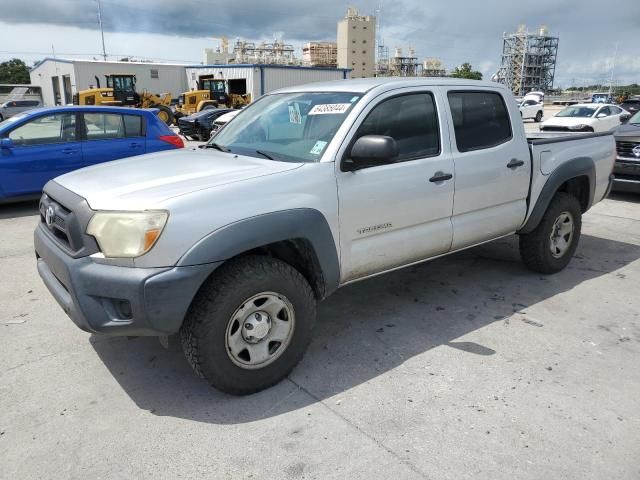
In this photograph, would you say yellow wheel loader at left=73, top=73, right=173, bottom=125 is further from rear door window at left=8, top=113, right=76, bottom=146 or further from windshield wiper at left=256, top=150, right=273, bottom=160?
windshield wiper at left=256, top=150, right=273, bottom=160

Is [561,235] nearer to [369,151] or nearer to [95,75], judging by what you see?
[369,151]

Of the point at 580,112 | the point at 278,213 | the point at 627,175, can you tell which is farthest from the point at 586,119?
the point at 278,213

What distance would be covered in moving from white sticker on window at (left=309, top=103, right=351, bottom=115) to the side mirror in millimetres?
315

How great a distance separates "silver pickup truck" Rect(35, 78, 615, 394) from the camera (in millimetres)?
2596

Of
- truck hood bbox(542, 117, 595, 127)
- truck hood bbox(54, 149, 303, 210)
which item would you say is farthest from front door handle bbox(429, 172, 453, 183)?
truck hood bbox(542, 117, 595, 127)

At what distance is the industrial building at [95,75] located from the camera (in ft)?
171

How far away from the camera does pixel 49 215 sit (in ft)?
10.3

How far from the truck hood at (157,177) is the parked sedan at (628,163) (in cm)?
760

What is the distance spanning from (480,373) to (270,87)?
40789 mm

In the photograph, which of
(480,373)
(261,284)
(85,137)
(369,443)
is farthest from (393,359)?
(85,137)

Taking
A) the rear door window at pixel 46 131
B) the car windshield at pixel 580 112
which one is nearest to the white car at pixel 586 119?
the car windshield at pixel 580 112

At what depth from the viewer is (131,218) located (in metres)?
2.58

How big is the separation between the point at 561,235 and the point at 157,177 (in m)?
3.93

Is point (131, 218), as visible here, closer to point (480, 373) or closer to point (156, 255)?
point (156, 255)
